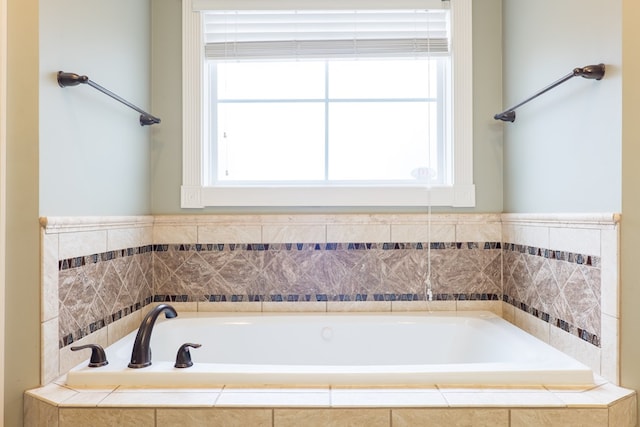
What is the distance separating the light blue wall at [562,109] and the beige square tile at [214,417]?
1241mm

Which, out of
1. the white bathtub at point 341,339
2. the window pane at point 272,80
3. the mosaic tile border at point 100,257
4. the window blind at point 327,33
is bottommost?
the white bathtub at point 341,339

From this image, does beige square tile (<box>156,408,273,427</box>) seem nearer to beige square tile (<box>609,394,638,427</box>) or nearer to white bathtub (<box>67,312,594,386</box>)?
white bathtub (<box>67,312,594,386</box>)

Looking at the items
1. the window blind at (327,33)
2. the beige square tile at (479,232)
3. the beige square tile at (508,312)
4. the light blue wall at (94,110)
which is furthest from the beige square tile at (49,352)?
the beige square tile at (508,312)

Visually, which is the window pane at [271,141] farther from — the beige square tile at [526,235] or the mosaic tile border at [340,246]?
the beige square tile at [526,235]

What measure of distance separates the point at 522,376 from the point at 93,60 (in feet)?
6.23

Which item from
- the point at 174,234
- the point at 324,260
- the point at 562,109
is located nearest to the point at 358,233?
the point at 324,260

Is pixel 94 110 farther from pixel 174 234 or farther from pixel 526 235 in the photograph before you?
pixel 526 235

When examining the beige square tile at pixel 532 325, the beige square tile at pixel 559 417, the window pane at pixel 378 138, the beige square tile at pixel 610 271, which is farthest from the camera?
the window pane at pixel 378 138

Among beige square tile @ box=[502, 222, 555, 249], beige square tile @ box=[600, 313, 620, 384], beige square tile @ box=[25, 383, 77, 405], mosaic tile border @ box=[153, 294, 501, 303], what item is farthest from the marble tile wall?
beige square tile @ box=[25, 383, 77, 405]

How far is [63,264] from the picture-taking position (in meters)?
1.54

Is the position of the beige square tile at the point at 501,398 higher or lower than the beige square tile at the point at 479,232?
lower

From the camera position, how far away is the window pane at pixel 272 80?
2.46 m

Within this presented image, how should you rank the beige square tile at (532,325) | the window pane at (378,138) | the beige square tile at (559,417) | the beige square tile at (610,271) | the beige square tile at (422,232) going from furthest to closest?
1. the window pane at (378,138)
2. the beige square tile at (422,232)
3. the beige square tile at (532,325)
4. the beige square tile at (610,271)
5. the beige square tile at (559,417)

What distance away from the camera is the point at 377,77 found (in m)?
A: 2.46
